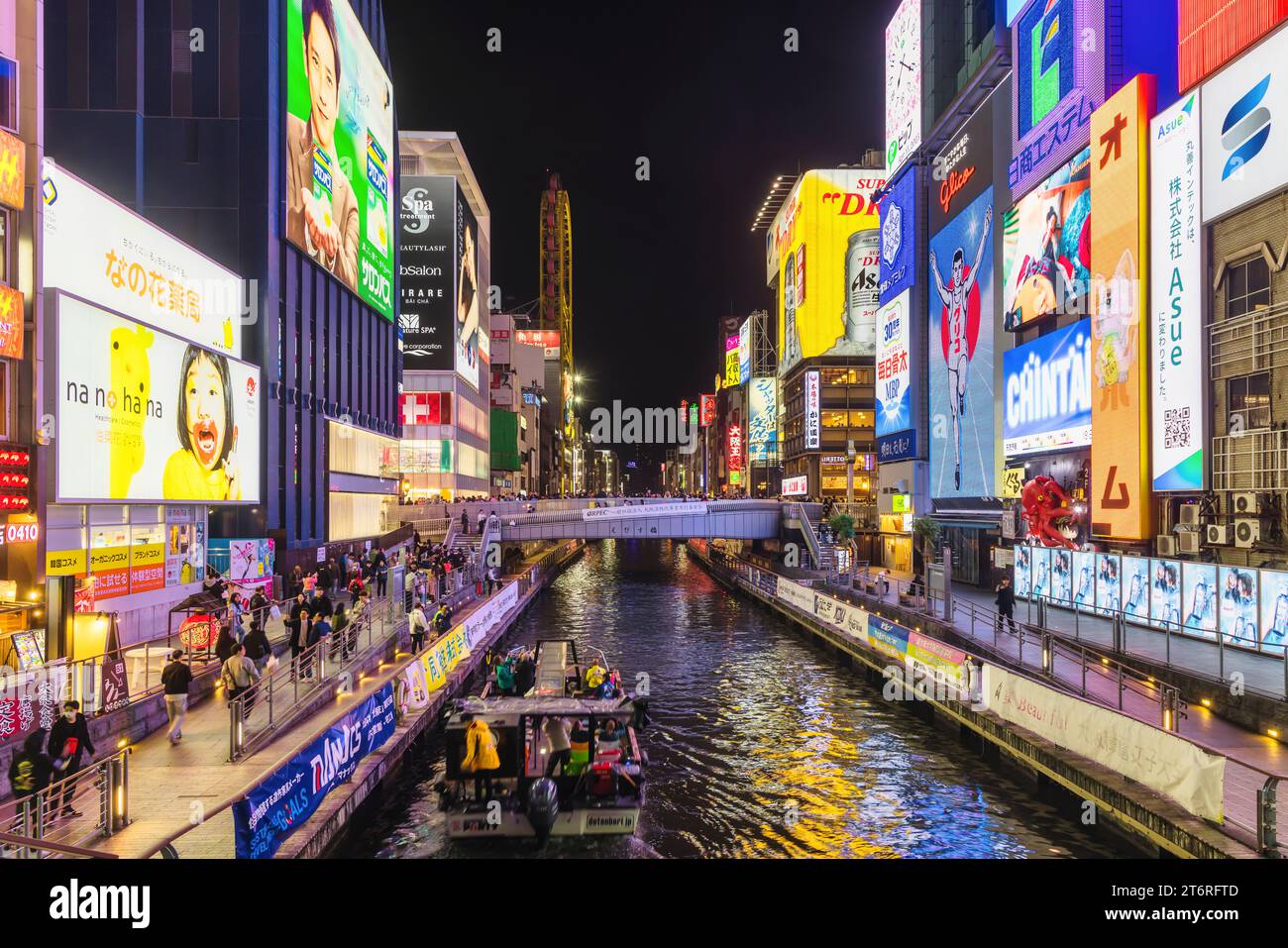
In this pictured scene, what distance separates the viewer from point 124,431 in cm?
2291

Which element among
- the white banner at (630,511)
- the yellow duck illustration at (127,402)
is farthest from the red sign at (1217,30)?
the white banner at (630,511)

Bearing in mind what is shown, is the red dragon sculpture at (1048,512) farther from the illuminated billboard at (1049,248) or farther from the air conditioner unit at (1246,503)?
the air conditioner unit at (1246,503)

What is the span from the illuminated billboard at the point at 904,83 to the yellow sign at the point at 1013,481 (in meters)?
29.0

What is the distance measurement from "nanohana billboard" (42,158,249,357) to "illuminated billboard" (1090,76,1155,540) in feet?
102

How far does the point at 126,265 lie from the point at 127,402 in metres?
4.21

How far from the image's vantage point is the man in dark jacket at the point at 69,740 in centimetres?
1187

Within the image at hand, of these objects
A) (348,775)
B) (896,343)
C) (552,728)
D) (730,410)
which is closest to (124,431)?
(348,775)

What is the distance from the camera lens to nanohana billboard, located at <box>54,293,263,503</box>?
2048 centimetres

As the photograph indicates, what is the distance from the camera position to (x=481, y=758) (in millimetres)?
14477

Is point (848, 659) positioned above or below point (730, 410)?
below

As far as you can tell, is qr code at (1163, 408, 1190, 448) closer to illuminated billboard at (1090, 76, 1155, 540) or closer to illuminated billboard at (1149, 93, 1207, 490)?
illuminated billboard at (1149, 93, 1207, 490)

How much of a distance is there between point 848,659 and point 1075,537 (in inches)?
399

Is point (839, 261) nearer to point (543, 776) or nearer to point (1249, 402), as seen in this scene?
point (1249, 402)
